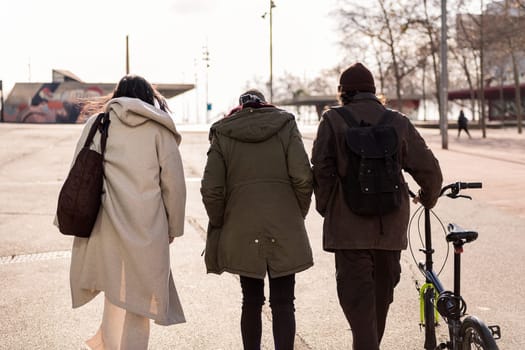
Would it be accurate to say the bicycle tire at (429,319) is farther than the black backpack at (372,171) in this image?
Yes

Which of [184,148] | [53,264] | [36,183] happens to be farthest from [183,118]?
[53,264]

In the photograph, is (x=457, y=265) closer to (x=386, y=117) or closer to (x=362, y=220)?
(x=362, y=220)

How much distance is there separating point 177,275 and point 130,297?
300 cm

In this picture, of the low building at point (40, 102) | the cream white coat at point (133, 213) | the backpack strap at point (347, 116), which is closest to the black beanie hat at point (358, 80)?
the backpack strap at point (347, 116)

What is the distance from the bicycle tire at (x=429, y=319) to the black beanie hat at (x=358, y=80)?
1.21 meters

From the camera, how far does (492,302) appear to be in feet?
18.4

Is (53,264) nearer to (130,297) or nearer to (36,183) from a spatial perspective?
(130,297)

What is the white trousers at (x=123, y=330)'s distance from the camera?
3.81m

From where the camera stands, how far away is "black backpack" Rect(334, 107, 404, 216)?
11.6ft

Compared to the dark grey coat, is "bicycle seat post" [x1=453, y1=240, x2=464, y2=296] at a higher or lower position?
lower

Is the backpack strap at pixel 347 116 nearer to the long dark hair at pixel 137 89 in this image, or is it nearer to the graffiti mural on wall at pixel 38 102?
the long dark hair at pixel 137 89

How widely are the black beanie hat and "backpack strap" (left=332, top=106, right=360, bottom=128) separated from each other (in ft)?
0.48

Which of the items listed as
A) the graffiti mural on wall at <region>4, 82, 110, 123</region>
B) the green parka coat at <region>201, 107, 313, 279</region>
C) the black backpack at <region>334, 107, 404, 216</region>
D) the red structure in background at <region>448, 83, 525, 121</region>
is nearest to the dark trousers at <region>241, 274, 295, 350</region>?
the green parka coat at <region>201, 107, 313, 279</region>

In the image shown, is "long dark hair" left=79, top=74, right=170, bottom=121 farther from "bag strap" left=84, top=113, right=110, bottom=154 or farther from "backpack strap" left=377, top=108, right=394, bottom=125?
"backpack strap" left=377, top=108, right=394, bottom=125
